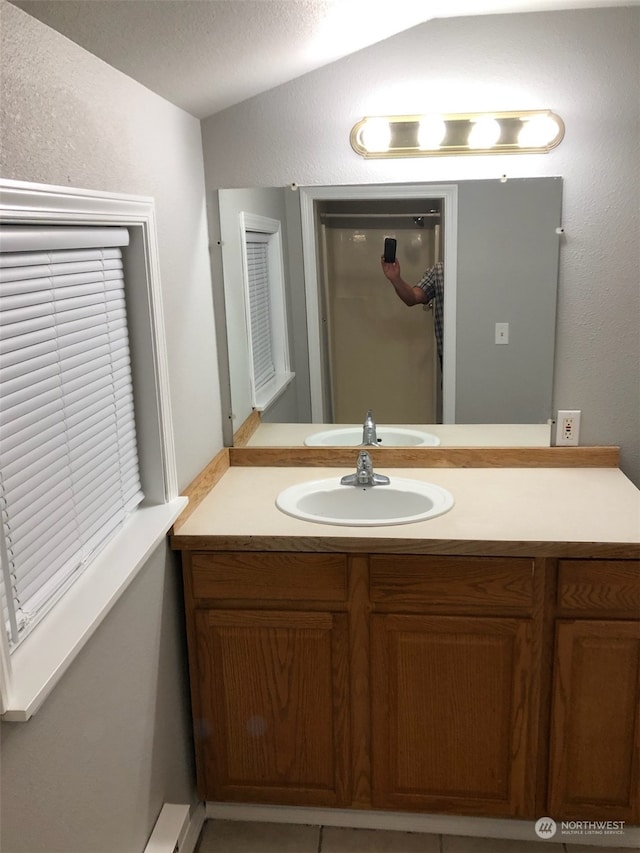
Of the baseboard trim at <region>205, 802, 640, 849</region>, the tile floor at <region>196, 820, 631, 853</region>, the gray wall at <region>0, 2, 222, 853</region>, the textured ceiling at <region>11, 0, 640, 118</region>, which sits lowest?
the tile floor at <region>196, 820, 631, 853</region>

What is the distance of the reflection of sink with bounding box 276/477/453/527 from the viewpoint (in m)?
2.11

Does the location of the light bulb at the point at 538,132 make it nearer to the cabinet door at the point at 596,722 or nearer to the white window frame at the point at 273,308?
the white window frame at the point at 273,308

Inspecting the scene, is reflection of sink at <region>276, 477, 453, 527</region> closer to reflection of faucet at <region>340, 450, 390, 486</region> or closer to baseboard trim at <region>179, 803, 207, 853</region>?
reflection of faucet at <region>340, 450, 390, 486</region>

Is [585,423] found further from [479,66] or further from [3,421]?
[3,421]

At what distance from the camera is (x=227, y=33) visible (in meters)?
1.52

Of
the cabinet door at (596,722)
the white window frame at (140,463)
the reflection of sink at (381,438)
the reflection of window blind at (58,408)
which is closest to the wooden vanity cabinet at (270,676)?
the white window frame at (140,463)

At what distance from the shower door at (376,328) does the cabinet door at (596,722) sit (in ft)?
2.78

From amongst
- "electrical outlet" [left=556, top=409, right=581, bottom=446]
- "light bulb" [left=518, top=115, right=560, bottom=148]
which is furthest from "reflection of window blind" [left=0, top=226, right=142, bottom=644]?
"electrical outlet" [left=556, top=409, right=581, bottom=446]

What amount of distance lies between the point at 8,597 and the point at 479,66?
1.85 meters

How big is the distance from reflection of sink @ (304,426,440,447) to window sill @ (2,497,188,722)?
2.41ft

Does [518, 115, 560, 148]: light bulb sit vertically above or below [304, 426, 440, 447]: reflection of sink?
above

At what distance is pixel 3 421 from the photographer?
117cm

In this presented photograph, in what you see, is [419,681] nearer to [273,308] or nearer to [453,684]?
[453,684]

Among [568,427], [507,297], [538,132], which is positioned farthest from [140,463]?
[538,132]
